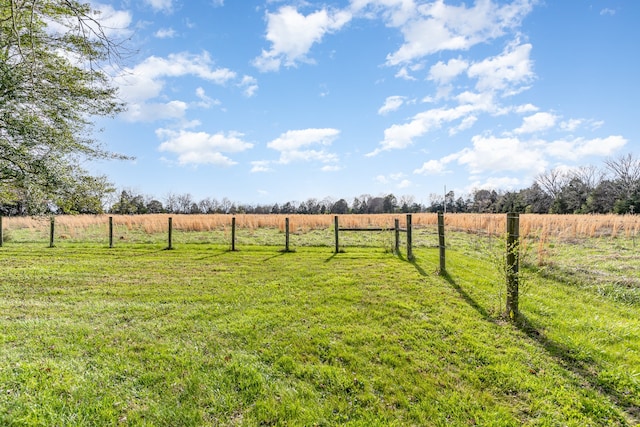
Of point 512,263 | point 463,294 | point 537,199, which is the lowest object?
point 463,294

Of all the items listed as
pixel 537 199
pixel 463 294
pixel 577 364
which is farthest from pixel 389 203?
pixel 577 364

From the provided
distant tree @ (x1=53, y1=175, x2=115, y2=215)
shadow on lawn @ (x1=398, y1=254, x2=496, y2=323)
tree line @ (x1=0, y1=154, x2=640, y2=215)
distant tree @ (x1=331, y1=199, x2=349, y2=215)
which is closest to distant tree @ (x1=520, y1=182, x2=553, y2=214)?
tree line @ (x1=0, y1=154, x2=640, y2=215)

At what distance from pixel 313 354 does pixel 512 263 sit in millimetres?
3224

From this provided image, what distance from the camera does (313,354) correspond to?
3.40 meters

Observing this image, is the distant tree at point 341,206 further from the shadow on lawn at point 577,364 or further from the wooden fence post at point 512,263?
the shadow on lawn at point 577,364

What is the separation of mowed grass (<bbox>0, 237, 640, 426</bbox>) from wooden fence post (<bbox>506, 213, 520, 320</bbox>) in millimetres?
244

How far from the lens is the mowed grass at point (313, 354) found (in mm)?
2545

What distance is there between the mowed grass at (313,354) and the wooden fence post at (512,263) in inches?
9.6

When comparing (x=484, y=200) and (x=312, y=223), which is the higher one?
(x=484, y=200)

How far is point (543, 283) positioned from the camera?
256 inches

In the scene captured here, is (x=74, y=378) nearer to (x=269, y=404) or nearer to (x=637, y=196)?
(x=269, y=404)

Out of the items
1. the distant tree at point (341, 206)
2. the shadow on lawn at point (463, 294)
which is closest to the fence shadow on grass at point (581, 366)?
the shadow on lawn at point (463, 294)

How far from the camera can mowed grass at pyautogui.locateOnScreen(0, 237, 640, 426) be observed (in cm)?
254

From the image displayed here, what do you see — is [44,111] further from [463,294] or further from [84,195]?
[463,294]
